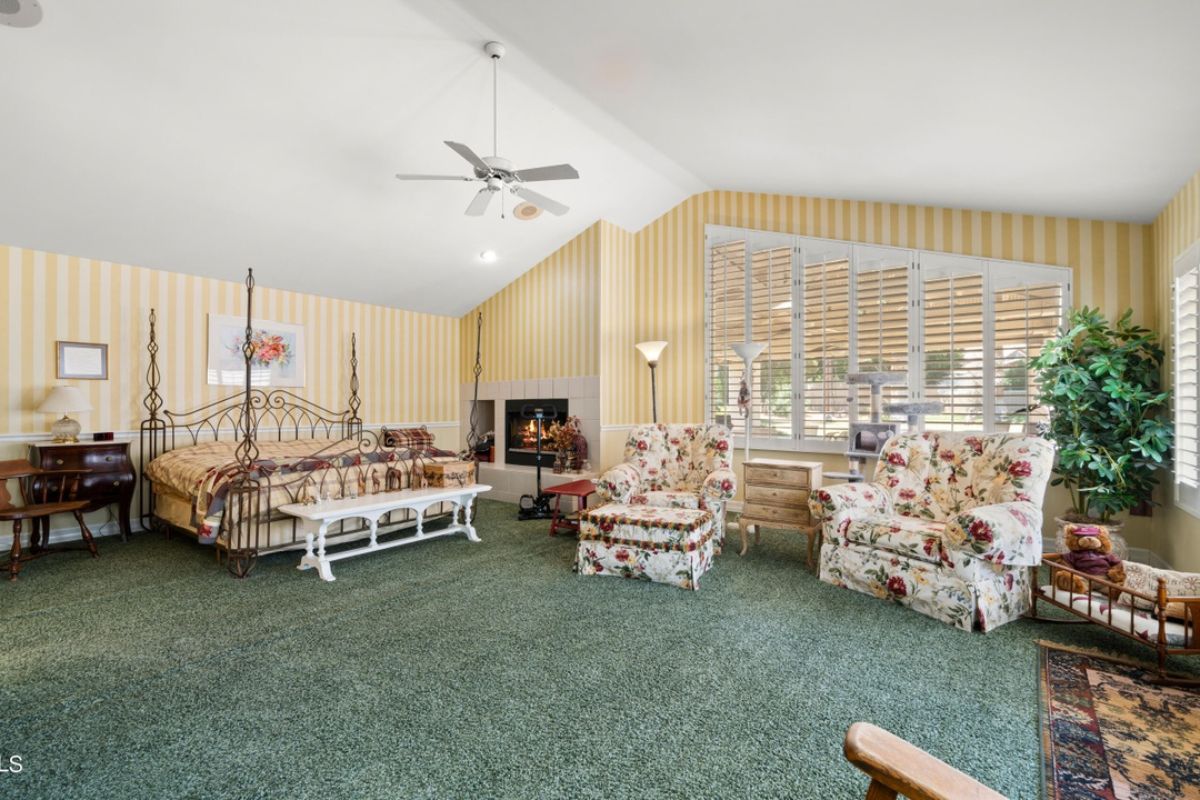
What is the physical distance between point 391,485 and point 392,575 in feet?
3.80

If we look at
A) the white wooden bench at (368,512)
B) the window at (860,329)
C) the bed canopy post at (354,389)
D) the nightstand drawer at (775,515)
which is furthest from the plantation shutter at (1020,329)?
the bed canopy post at (354,389)

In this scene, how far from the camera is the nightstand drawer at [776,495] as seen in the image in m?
4.25

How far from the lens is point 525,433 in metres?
6.93

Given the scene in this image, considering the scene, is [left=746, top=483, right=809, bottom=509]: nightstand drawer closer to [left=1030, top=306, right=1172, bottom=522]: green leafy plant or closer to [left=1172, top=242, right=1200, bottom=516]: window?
[left=1030, top=306, right=1172, bottom=522]: green leafy plant

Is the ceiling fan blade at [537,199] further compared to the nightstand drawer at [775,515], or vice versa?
the nightstand drawer at [775,515]

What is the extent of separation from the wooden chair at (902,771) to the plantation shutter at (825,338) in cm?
467

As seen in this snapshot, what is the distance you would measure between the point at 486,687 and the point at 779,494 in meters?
2.85

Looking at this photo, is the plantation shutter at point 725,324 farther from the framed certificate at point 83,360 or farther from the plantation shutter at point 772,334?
the framed certificate at point 83,360

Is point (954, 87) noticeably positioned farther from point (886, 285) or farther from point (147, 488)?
point (147, 488)

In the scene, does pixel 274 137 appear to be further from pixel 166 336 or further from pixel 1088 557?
pixel 1088 557

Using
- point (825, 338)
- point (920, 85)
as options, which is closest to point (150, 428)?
point (825, 338)

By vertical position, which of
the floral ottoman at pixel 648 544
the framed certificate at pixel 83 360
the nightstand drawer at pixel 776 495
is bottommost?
the floral ottoman at pixel 648 544

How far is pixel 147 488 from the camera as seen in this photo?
17.0 feet

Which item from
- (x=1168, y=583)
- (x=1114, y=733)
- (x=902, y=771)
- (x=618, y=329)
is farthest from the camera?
(x=618, y=329)
